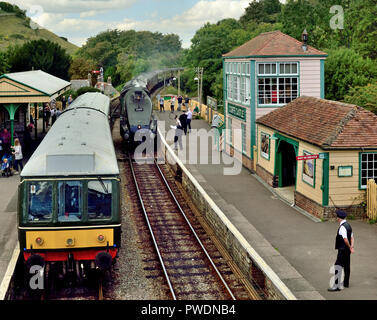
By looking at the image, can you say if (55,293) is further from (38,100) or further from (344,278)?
(38,100)

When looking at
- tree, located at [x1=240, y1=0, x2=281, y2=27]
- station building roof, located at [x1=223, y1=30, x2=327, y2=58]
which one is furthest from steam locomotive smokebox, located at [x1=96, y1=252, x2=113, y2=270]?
tree, located at [x1=240, y1=0, x2=281, y2=27]

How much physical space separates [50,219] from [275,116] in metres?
11.9

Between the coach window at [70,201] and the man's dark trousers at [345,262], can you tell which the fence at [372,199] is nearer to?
the man's dark trousers at [345,262]

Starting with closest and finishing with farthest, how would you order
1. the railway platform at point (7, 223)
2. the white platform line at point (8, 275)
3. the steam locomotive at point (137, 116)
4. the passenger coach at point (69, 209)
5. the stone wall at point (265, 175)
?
the white platform line at point (8, 275)
the passenger coach at point (69, 209)
the railway platform at point (7, 223)
the stone wall at point (265, 175)
the steam locomotive at point (137, 116)

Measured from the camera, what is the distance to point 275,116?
66.6 ft

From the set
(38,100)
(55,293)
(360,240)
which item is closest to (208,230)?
(360,240)

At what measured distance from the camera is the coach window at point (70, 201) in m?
10.3

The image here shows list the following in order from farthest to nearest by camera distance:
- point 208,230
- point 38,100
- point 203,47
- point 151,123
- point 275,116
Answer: point 203,47, point 151,123, point 38,100, point 275,116, point 208,230

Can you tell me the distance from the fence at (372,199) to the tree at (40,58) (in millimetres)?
41513

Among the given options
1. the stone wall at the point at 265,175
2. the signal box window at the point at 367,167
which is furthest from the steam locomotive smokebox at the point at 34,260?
the stone wall at the point at 265,175

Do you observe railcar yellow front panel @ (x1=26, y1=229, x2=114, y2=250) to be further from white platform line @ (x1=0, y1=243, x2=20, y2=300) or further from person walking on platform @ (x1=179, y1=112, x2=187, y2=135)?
person walking on platform @ (x1=179, y1=112, x2=187, y2=135)

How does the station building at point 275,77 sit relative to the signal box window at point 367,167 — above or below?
above

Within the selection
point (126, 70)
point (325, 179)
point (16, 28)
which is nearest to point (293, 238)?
point (325, 179)

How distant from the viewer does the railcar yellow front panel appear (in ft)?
33.5
